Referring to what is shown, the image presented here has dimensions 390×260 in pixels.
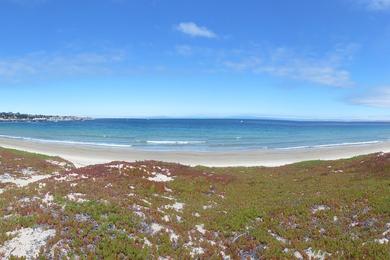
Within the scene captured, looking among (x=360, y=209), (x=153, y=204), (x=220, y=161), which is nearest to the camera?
(x=360, y=209)

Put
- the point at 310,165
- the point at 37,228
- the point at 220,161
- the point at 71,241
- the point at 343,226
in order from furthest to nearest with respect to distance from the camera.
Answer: the point at 220,161 → the point at 310,165 → the point at 343,226 → the point at 37,228 → the point at 71,241

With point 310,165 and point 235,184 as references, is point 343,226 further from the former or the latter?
point 310,165

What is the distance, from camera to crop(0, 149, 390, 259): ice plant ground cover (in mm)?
13211

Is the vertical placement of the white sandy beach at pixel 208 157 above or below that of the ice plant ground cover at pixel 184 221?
below

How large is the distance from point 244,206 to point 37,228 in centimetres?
1031

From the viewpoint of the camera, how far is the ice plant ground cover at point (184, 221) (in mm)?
13211

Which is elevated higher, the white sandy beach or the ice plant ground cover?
the ice plant ground cover

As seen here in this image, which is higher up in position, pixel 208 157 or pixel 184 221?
pixel 184 221

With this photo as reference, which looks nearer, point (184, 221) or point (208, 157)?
point (184, 221)

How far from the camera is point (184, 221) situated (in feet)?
54.6

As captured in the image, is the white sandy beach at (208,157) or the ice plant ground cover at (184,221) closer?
the ice plant ground cover at (184,221)

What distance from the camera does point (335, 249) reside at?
535 inches

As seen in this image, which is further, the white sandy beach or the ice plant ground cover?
the white sandy beach

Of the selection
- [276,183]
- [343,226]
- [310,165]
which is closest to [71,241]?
[343,226]
